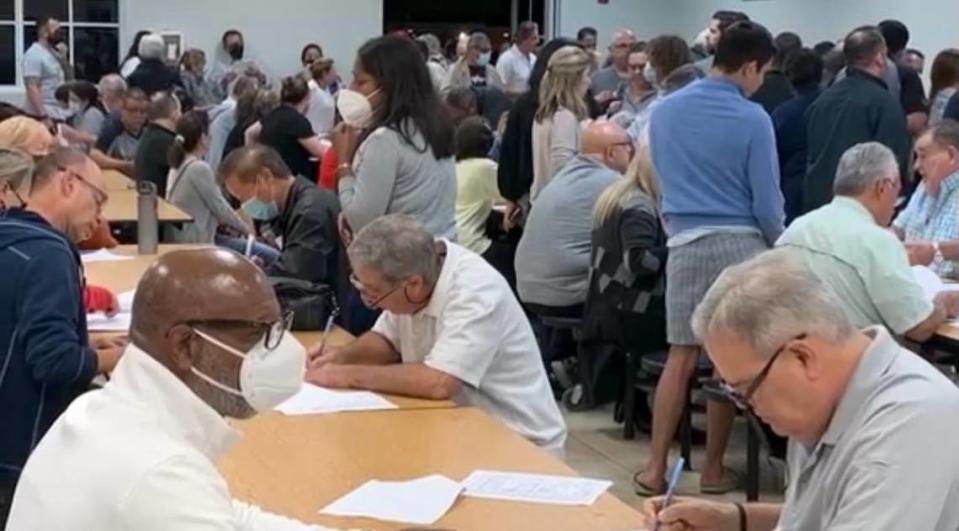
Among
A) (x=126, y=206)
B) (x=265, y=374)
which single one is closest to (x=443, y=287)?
(x=265, y=374)

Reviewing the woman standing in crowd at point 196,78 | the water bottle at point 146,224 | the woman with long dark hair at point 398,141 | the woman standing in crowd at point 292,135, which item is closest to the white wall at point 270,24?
the woman standing in crowd at point 196,78

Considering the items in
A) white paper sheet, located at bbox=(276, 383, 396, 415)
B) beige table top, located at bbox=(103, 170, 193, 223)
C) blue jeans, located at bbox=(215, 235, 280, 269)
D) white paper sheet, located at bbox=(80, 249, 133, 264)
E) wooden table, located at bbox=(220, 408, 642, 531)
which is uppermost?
wooden table, located at bbox=(220, 408, 642, 531)

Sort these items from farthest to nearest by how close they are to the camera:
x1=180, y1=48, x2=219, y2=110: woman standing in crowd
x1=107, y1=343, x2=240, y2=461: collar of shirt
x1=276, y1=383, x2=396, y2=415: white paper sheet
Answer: x1=180, y1=48, x2=219, y2=110: woman standing in crowd → x1=276, y1=383, x2=396, y2=415: white paper sheet → x1=107, y1=343, x2=240, y2=461: collar of shirt

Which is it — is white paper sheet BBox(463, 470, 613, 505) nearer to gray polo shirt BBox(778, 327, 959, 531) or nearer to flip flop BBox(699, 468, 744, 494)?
gray polo shirt BBox(778, 327, 959, 531)

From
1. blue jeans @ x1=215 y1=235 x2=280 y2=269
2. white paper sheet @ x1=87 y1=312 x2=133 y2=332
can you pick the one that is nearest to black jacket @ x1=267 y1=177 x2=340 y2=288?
blue jeans @ x1=215 y1=235 x2=280 y2=269

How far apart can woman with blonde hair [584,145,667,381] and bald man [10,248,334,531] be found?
130 inches

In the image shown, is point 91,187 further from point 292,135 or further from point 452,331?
point 292,135

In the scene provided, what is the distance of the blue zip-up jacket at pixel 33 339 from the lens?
3002 mm

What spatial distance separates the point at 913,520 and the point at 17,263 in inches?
76.3

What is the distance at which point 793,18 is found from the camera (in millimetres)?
13328

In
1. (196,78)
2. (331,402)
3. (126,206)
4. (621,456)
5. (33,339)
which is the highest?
(33,339)

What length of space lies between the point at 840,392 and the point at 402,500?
920 millimetres

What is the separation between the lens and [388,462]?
2.88 m

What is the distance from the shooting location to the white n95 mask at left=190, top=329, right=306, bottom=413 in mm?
1867
